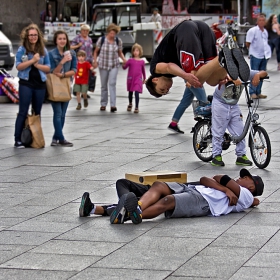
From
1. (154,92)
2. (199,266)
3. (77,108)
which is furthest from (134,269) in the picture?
(77,108)

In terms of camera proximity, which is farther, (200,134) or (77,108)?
(77,108)

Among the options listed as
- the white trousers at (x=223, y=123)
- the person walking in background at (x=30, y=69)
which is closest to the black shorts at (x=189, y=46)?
the white trousers at (x=223, y=123)

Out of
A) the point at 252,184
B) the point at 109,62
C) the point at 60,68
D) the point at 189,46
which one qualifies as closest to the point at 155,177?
the point at 252,184

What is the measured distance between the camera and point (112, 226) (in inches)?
260

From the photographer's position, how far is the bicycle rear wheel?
10328 millimetres

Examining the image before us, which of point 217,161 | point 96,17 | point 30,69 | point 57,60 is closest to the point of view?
point 217,161

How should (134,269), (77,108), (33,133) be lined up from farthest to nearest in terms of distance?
(77,108)
(33,133)
(134,269)

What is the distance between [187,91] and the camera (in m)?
13.1

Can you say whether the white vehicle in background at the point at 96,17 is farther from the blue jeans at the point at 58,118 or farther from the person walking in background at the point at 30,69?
the person walking in background at the point at 30,69

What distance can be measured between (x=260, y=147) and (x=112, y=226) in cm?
354

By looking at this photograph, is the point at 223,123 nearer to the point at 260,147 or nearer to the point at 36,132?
the point at 260,147

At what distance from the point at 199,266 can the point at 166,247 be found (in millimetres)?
576

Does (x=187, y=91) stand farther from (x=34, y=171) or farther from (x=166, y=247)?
(x=166, y=247)

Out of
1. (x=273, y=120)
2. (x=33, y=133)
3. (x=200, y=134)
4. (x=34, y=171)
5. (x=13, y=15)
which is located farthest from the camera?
(x=13, y=15)
